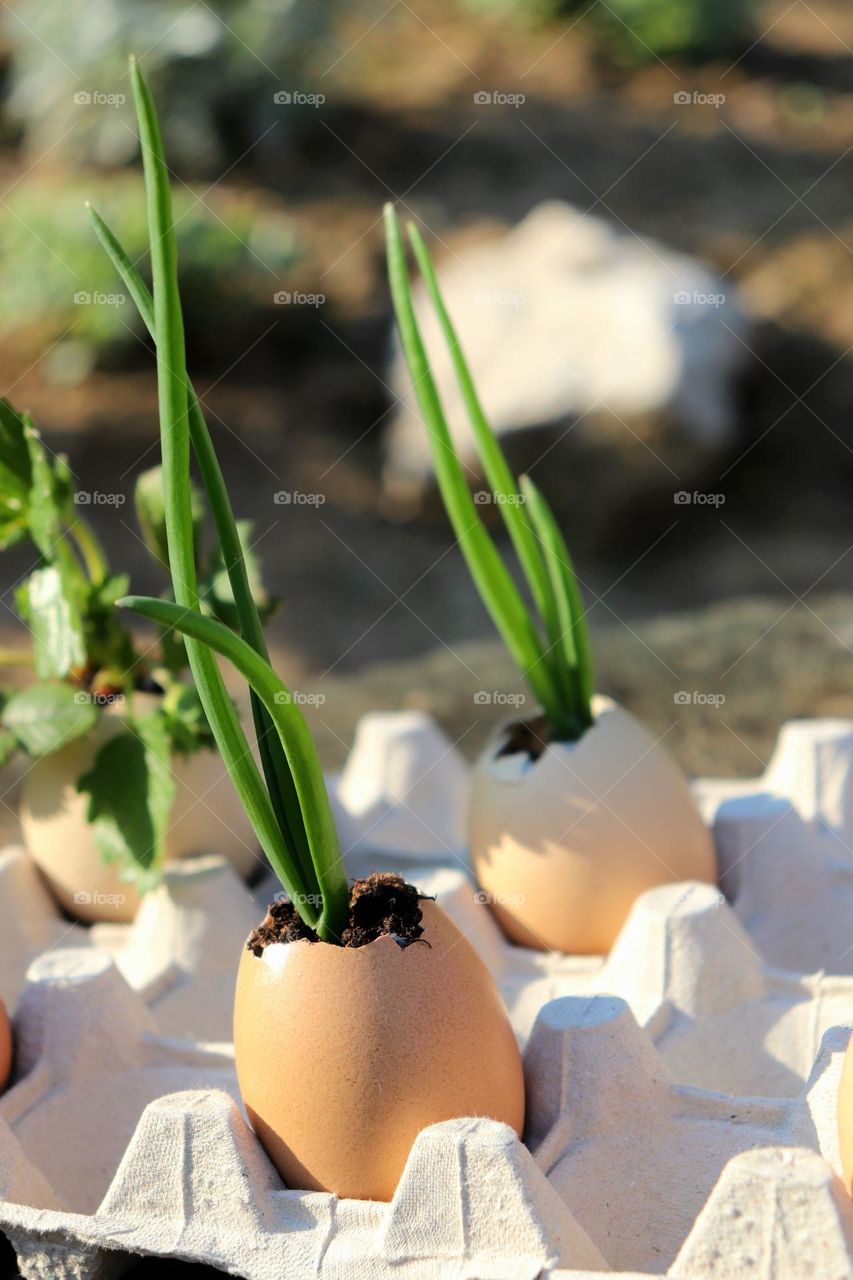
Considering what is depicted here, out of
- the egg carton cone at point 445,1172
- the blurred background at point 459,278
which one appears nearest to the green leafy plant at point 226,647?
the egg carton cone at point 445,1172

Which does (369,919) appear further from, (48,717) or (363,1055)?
(48,717)

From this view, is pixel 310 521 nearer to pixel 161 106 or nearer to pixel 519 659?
pixel 161 106

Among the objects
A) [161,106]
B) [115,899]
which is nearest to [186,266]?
[161,106]

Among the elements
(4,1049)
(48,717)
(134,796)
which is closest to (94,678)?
(48,717)

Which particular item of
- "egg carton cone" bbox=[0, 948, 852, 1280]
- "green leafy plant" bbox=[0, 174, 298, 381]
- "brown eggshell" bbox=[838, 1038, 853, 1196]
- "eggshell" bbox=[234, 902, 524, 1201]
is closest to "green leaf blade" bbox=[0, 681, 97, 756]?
"egg carton cone" bbox=[0, 948, 852, 1280]

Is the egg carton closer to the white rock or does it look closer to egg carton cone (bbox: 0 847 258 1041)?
egg carton cone (bbox: 0 847 258 1041)

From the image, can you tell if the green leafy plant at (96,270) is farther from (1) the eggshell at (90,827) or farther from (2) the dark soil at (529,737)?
(2) the dark soil at (529,737)

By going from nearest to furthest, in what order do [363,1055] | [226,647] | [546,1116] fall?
[226,647], [363,1055], [546,1116]
